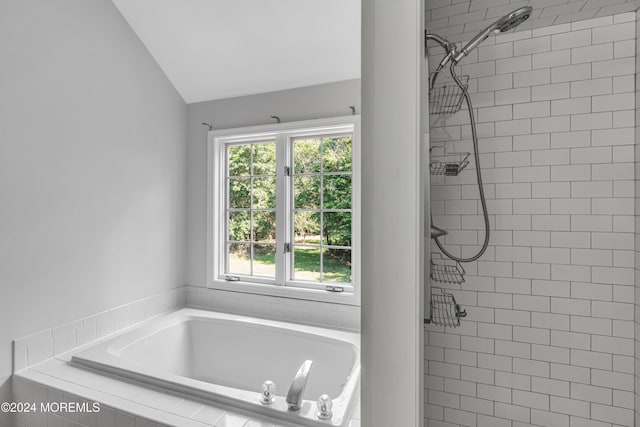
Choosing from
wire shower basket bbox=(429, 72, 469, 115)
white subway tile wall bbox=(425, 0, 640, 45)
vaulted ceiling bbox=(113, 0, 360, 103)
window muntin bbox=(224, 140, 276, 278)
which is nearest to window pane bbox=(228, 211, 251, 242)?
Answer: window muntin bbox=(224, 140, 276, 278)

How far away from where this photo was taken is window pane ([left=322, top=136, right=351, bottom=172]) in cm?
230

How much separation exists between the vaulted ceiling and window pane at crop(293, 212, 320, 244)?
3.08 feet

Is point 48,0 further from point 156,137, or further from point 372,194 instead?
point 372,194

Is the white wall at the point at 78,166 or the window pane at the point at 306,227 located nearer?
the white wall at the point at 78,166

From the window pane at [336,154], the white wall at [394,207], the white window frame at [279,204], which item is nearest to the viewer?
the white wall at [394,207]

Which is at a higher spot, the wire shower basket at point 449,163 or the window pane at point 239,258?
the wire shower basket at point 449,163

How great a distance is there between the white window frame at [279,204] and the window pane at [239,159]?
6cm

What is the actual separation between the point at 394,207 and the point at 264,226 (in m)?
2.04

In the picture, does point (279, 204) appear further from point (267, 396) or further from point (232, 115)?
point (267, 396)

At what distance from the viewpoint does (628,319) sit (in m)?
1.23

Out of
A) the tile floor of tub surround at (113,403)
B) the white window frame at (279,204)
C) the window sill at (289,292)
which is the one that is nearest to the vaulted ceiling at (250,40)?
the white window frame at (279,204)

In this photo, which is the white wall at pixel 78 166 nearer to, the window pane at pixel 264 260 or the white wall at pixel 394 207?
the window pane at pixel 264 260

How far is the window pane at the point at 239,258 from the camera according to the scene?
8.60 ft

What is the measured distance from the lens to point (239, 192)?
265 centimetres
